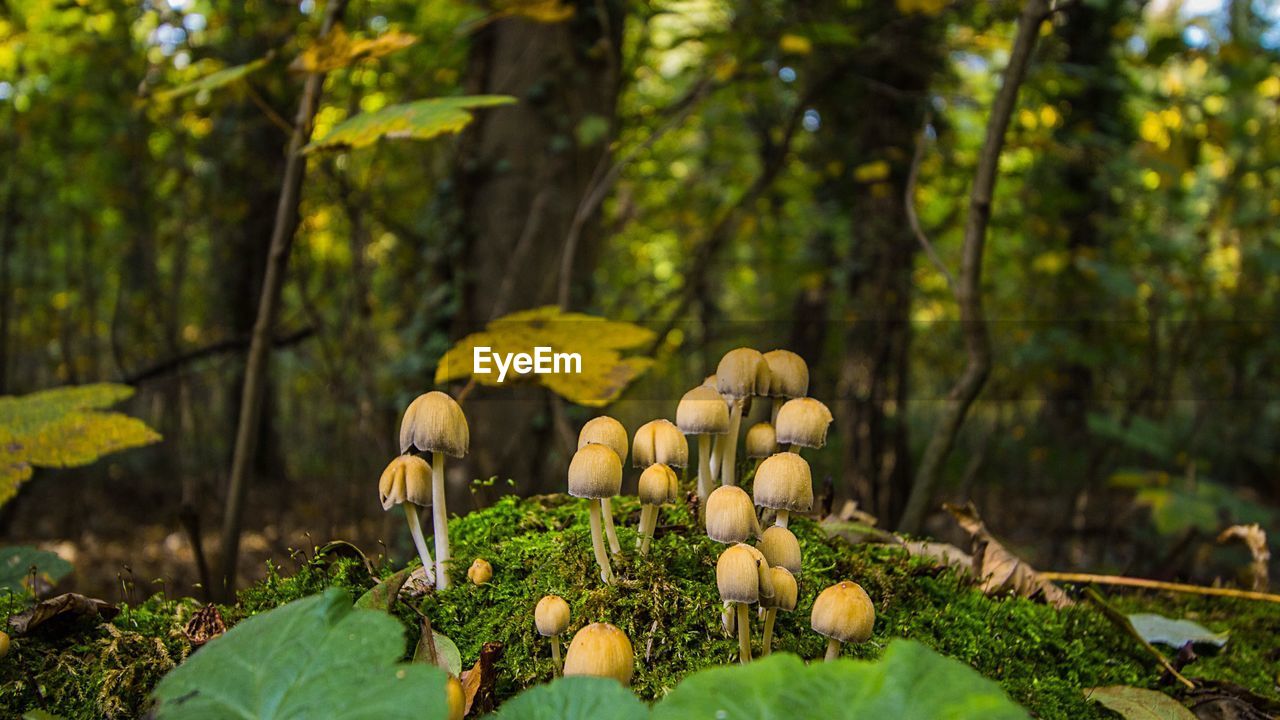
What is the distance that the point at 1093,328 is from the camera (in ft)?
26.4

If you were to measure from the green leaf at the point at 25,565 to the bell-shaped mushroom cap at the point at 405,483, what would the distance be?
89 cm

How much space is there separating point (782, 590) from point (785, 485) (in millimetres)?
185

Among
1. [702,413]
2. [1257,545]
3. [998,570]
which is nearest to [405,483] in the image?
[702,413]

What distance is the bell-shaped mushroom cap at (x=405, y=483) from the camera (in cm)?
145

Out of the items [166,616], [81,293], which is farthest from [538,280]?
[81,293]

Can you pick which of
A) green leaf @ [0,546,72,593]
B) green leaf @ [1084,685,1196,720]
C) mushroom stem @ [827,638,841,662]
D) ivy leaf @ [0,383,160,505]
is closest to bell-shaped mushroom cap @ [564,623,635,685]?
mushroom stem @ [827,638,841,662]

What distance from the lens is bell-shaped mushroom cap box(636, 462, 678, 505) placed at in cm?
142

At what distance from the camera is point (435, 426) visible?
1.42m

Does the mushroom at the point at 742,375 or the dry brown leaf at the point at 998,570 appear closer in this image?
the mushroom at the point at 742,375

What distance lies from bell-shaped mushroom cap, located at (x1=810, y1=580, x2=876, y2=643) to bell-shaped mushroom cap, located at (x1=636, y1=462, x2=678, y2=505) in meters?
0.33

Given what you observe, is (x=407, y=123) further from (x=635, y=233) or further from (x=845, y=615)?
(x=635, y=233)

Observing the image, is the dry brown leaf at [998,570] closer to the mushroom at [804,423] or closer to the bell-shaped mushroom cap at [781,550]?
the mushroom at [804,423]

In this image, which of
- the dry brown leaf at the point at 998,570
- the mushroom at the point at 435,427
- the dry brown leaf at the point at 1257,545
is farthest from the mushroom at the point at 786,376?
the dry brown leaf at the point at 1257,545

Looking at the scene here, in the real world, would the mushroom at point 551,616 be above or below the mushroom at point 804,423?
below
